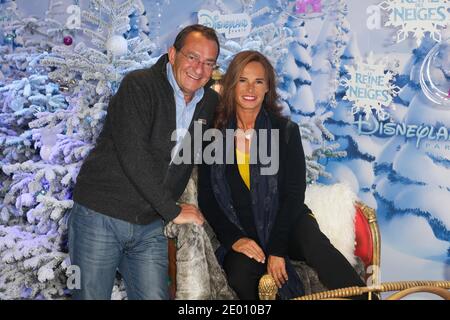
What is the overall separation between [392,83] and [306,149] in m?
0.78

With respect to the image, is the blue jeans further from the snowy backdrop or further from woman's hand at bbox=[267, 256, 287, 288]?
the snowy backdrop

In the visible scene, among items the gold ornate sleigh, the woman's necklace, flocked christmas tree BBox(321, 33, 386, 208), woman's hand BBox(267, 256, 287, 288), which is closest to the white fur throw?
the gold ornate sleigh

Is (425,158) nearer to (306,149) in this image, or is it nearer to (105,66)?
(306,149)

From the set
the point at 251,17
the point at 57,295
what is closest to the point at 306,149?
the point at 251,17

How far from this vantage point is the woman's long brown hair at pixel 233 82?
282cm

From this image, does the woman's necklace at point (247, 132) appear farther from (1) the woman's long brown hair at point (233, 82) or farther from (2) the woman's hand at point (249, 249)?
(2) the woman's hand at point (249, 249)

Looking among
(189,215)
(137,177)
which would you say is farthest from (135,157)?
(189,215)

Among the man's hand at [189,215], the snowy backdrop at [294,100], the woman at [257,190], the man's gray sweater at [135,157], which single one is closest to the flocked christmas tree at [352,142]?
the snowy backdrop at [294,100]

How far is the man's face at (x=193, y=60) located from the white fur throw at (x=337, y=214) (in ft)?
3.42

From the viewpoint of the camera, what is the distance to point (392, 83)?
3.96 metres

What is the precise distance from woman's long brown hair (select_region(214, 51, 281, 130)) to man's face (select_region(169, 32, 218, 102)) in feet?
1.04

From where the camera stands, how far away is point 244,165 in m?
2.91

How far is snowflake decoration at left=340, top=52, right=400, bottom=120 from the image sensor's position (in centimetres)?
396

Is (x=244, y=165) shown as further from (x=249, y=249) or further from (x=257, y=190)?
(x=249, y=249)
